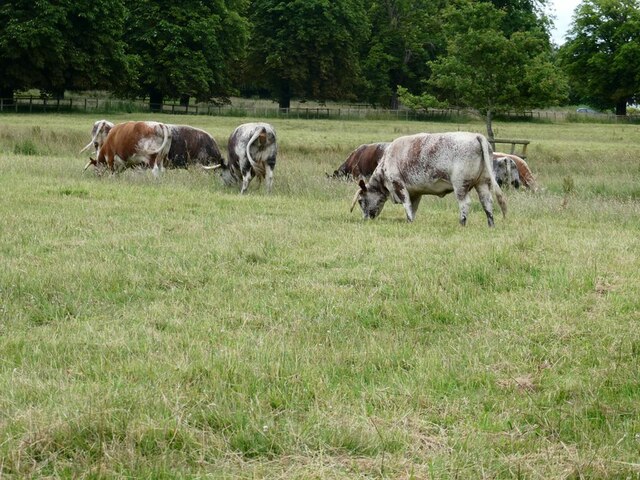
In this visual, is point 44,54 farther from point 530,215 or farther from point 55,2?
point 530,215

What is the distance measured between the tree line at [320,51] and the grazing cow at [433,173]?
1905 cm

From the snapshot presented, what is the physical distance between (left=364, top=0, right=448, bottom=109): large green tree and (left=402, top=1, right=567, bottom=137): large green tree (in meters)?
33.6

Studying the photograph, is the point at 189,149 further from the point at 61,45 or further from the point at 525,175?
the point at 61,45

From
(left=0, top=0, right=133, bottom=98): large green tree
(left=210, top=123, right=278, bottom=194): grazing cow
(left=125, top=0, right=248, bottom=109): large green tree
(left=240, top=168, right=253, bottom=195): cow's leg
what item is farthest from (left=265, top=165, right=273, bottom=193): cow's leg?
(left=125, top=0, right=248, bottom=109): large green tree

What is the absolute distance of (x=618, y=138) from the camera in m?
43.3

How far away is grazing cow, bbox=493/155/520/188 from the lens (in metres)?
21.3

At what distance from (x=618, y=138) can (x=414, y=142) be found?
33699mm

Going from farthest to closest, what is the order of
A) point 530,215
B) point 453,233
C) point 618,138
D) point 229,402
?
1. point 618,138
2. point 530,215
3. point 453,233
4. point 229,402

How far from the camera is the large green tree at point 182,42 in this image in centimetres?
5462

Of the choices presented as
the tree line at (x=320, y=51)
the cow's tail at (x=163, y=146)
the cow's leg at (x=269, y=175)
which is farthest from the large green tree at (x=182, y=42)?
the cow's leg at (x=269, y=175)

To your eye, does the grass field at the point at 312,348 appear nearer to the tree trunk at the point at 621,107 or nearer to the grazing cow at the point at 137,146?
the grazing cow at the point at 137,146

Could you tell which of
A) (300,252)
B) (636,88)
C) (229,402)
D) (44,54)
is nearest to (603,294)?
(300,252)

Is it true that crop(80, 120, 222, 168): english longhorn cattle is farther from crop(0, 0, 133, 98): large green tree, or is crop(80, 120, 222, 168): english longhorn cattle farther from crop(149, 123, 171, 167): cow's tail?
crop(0, 0, 133, 98): large green tree

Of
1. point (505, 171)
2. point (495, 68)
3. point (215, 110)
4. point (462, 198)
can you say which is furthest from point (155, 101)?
point (462, 198)
